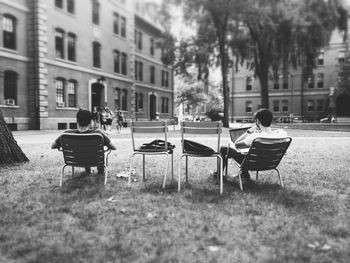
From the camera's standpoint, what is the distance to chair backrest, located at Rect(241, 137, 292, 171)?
548cm

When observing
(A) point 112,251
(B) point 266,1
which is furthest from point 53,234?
(B) point 266,1

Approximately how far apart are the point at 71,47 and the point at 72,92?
10.9 ft

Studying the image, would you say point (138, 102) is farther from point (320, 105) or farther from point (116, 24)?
point (320, 105)

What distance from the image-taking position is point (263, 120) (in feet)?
19.5

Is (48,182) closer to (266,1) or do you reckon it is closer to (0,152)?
(0,152)

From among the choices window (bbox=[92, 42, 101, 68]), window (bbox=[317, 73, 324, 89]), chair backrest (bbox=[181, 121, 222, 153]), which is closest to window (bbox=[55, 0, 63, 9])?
window (bbox=[92, 42, 101, 68])

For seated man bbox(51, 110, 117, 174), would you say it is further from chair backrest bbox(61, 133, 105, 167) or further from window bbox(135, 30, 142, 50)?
window bbox(135, 30, 142, 50)

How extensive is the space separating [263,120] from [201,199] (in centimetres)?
176

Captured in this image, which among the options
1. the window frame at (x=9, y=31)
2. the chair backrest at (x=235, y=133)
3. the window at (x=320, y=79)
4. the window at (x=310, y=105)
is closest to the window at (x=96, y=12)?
the window frame at (x=9, y=31)

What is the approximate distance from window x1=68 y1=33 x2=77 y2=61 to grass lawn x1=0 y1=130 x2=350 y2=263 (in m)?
21.7

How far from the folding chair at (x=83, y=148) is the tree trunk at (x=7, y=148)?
2.59m

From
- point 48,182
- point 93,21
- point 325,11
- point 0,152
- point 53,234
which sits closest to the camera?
point 53,234

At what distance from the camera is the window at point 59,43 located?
84.8ft

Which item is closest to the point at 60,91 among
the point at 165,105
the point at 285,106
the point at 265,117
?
the point at 165,105
